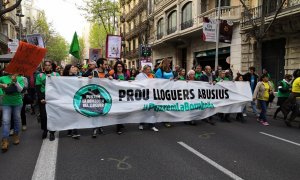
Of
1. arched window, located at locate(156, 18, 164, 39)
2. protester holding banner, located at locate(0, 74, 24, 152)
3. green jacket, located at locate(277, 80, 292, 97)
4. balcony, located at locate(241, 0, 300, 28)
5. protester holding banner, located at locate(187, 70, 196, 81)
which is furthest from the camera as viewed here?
arched window, located at locate(156, 18, 164, 39)

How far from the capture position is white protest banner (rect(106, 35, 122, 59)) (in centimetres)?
1462

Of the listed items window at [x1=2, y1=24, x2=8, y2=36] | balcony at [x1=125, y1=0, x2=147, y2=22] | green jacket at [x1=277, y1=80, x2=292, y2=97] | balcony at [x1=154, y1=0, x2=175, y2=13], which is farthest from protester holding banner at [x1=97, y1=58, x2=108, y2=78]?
window at [x1=2, y1=24, x2=8, y2=36]

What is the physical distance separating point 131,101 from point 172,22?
24.0 metres

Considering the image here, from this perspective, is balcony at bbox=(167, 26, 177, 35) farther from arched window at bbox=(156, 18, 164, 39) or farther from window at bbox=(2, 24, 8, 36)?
window at bbox=(2, 24, 8, 36)

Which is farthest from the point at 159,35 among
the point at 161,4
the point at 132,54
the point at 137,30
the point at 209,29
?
the point at 209,29

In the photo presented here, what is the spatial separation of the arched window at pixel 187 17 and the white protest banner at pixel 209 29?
10317 millimetres

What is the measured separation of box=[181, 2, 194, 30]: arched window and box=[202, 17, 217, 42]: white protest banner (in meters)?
10.3

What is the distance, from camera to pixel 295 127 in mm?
8797

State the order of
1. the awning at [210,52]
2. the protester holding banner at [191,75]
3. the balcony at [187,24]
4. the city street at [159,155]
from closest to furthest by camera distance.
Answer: the city street at [159,155] < the protester holding banner at [191,75] < the awning at [210,52] < the balcony at [187,24]

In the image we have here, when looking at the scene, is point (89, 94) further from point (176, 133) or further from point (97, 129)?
point (176, 133)

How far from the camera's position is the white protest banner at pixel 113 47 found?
14.6m

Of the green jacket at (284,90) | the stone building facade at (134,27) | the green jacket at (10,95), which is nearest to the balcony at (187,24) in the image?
the stone building facade at (134,27)

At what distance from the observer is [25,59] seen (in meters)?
5.74

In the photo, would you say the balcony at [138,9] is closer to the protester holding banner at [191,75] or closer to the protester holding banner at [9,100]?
the protester holding banner at [191,75]
